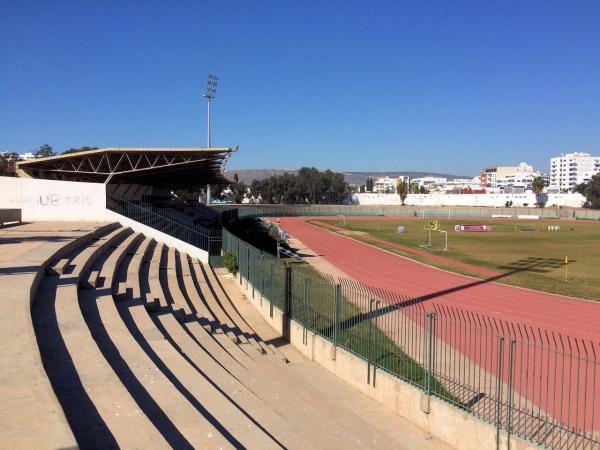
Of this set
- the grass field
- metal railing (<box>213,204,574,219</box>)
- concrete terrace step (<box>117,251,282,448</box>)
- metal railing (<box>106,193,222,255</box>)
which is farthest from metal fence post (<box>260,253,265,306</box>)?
metal railing (<box>213,204,574,219</box>)

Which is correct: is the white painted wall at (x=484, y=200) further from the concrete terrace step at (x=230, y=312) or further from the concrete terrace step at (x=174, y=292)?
the concrete terrace step at (x=174, y=292)

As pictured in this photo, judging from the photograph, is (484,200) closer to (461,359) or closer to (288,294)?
(288,294)

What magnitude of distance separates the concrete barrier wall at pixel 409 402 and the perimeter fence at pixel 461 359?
13 cm

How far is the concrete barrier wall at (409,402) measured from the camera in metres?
7.54

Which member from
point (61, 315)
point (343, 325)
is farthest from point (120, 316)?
point (343, 325)

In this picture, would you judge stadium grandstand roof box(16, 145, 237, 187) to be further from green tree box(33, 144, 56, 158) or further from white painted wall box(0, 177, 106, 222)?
green tree box(33, 144, 56, 158)

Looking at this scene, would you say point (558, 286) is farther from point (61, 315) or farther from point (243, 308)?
point (61, 315)

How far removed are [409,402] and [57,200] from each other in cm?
2485

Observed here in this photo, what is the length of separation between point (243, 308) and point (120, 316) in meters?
8.38

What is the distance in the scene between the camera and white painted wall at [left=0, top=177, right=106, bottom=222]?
90.5 feet

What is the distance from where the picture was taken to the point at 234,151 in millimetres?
27906

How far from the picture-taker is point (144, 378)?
748 cm

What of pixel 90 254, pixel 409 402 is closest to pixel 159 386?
pixel 409 402

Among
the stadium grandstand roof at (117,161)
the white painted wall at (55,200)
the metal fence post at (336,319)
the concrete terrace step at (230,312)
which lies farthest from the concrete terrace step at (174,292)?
the stadium grandstand roof at (117,161)
